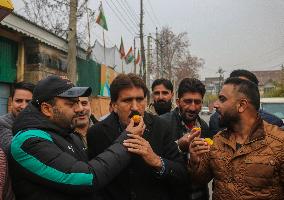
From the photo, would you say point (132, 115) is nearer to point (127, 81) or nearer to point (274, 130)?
point (127, 81)

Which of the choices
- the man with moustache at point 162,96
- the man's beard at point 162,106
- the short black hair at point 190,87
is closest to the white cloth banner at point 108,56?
the man with moustache at point 162,96

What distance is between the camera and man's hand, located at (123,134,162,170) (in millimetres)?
2202

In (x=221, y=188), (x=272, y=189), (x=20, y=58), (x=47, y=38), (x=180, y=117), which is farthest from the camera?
(x=47, y=38)

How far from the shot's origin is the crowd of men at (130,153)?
6.52 ft

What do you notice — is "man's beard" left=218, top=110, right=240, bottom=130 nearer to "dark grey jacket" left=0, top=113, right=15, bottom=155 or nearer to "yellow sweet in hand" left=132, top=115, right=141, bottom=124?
"yellow sweet in hand" left=132, top=115, right=141, bottom=124

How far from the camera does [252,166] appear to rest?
7.76ft

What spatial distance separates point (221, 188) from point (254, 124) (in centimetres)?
51

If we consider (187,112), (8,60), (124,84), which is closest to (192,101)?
(187,112)

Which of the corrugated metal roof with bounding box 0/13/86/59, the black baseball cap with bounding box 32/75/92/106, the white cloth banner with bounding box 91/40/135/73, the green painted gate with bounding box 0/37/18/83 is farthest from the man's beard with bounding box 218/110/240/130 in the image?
the white cloth banner with bounding box 91/40/135/73

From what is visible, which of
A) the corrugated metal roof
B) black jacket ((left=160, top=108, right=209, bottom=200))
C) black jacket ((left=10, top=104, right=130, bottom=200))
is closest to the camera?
black jacket ((left=10, top=104, right=130, bottom=200))

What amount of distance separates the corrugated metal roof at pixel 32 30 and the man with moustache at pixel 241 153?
24.2 ft

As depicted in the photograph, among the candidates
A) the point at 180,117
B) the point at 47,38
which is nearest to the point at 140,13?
the point at 47,38

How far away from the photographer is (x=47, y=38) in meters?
11.2

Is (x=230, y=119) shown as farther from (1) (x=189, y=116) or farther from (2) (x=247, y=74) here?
(2) (x=247, y=74)
